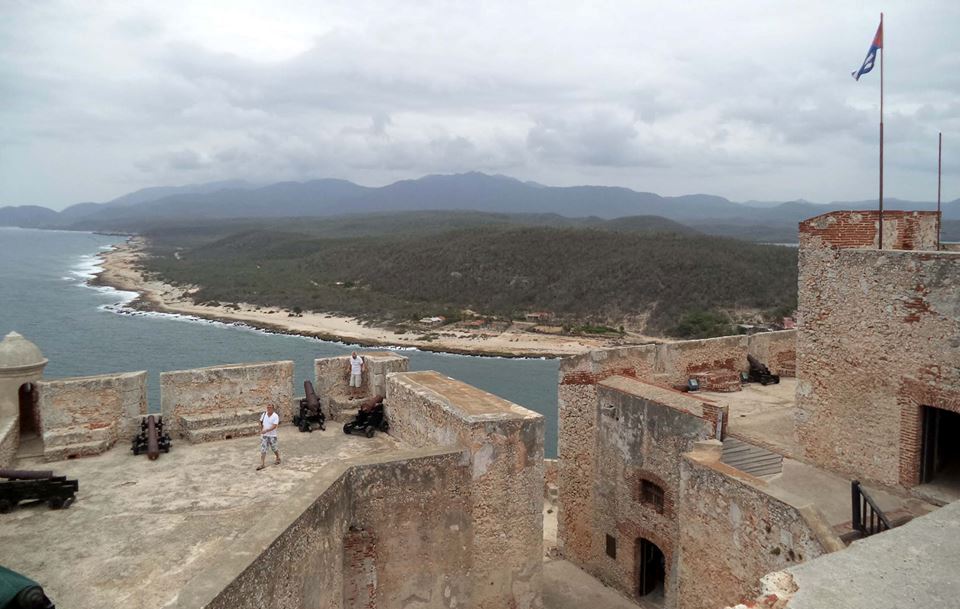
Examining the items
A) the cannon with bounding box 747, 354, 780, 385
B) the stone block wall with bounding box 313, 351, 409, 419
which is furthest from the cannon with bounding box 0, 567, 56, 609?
the cannon with bounding box 747, 354, 780, 385

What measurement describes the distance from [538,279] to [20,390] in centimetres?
5655

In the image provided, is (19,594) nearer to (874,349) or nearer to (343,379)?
(343,379)

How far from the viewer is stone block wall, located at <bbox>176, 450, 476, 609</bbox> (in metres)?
7.09

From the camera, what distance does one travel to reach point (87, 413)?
10.7 m

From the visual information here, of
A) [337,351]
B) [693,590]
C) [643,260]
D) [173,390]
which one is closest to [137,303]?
[337,351]

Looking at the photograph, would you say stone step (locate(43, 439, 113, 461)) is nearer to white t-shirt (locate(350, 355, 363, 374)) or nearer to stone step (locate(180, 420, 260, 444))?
stone step (locate(180, 420, 260, 444))

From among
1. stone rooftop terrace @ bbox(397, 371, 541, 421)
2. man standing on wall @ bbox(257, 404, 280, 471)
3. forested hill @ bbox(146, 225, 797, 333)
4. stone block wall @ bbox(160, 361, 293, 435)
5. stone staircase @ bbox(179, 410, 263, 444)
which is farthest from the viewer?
forested hill @ bbox(146, 225, 797, 333)

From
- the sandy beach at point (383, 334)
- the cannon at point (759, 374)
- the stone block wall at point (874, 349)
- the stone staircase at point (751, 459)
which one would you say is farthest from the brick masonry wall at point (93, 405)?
the sandy beach at point (383, 334)

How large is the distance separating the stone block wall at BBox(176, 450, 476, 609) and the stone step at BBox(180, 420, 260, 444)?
11.9ft

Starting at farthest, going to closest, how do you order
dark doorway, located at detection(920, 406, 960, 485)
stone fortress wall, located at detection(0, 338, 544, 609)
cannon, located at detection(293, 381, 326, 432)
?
cannon, located at detection(293, 381, 326, 432) → dark doorway, located at detection(920, 406, 960, 485) → stone fortress wall, located at detection(0, 338, 544, 609)

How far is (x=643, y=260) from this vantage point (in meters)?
63.5

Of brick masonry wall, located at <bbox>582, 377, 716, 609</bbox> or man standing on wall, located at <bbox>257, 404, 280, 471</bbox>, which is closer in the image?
man standing on wall, located at <bbox>257, 404, 280, 471</bbox>

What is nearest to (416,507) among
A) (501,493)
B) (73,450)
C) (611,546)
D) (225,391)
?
(501,493)

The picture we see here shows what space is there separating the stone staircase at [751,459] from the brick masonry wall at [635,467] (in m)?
0.68
